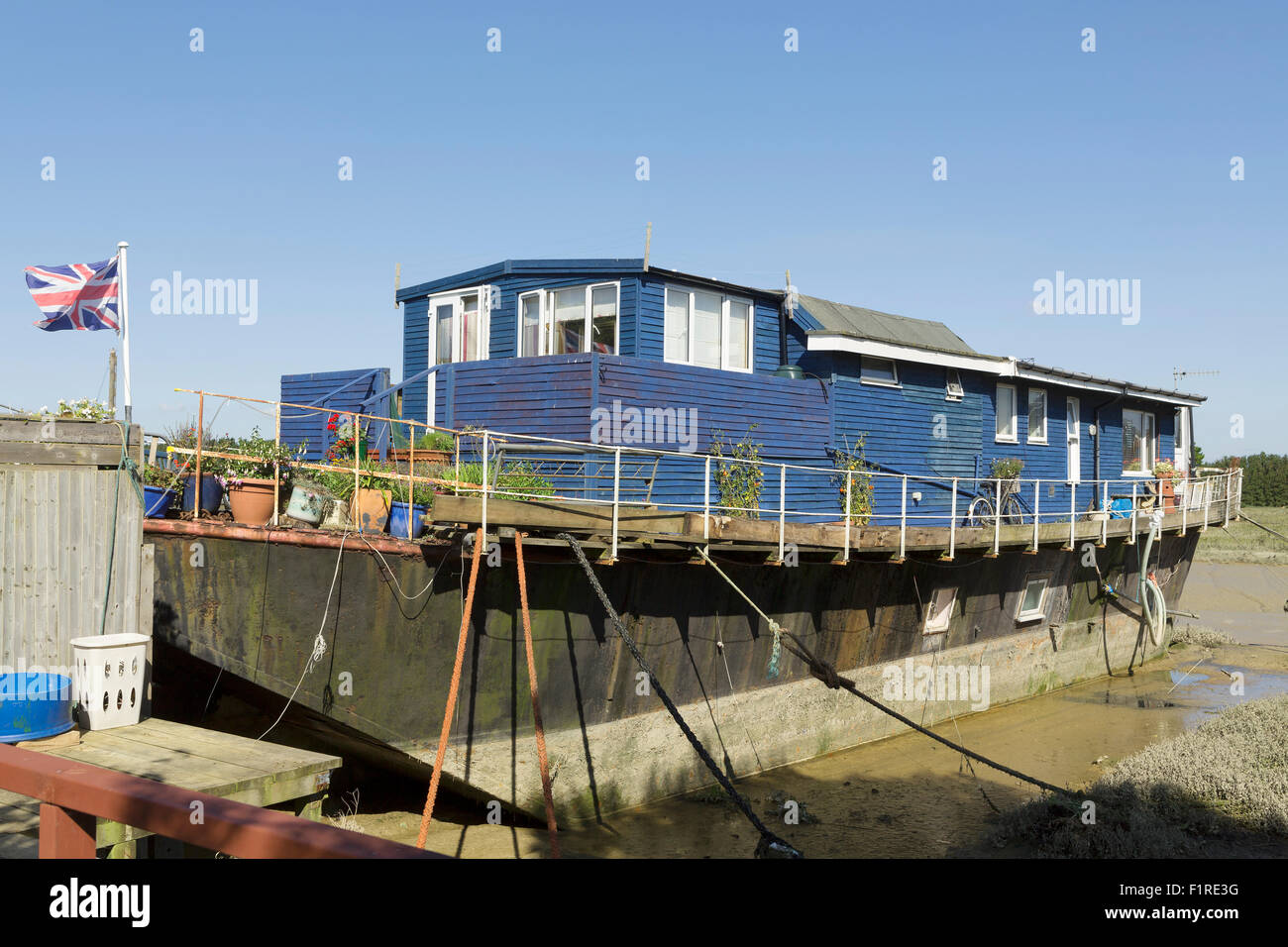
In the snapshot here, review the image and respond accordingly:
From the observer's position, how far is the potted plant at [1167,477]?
→ 23.9 meters

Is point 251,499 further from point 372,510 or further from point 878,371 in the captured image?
point 878,371

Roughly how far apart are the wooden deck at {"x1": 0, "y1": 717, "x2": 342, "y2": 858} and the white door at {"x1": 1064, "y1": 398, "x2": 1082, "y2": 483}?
782 inches

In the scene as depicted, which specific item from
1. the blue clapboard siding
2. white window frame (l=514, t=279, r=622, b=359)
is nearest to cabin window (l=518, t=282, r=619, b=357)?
white window frame (l=514, t=279, r=622, b=359)

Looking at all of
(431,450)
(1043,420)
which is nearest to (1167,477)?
(1043,420)

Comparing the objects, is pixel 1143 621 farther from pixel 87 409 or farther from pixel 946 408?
pixel 87 409

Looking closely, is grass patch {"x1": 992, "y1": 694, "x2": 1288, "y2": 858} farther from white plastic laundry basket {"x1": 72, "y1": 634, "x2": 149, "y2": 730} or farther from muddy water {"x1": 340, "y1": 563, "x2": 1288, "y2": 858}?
white plastic laundry basket {"x1": 72, "y1": 634, "x2": 149, "y2": 730}

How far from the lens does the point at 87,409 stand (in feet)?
32.5

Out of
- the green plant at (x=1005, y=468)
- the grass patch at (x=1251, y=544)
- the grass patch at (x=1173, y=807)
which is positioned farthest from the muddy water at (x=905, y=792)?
the grass patch at (x=1251, y=544)

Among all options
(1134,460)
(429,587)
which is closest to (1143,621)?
(1134,460)

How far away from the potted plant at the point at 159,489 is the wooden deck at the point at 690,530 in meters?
2.93

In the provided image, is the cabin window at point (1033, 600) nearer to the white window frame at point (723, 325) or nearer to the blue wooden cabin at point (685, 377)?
the blue wooden cabin at point (685, 377)

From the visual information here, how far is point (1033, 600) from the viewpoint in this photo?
19.2 m

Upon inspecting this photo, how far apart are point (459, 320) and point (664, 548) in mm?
6880

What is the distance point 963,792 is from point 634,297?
8355 mm
